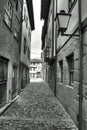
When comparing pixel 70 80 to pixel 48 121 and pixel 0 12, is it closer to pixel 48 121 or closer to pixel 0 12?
pixel 48 121

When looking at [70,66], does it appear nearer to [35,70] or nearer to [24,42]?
[24,42]

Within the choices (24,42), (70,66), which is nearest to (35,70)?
(24,42)

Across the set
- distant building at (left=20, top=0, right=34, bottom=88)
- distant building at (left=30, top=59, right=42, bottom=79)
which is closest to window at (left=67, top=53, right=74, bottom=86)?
distant building at (left=20, top=0, right=34, bottom=88)

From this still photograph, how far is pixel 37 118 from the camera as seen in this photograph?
3883 mm

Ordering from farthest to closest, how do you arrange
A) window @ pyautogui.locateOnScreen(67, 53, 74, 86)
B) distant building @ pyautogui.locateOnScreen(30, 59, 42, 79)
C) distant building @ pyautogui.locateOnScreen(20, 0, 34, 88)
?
distant building @ pyautogui.locateOnScreen(30, 59, 42, 79), distant building @ pyautogui.locateOnScreen(20, 0, 34, 88), window @ pyautogui.locateOnScreen(67, 53, 74, 86)

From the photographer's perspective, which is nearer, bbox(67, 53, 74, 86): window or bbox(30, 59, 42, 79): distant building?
bbox(67, 53, 74, 86): window

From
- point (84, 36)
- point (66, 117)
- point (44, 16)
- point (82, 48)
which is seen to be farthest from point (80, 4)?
point (44, 16)

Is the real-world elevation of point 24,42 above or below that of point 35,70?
above

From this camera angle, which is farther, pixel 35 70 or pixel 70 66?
pixel 35 70

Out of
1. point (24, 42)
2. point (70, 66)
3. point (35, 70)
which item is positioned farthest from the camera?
point (35, 70)

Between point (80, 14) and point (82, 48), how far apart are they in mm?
1096

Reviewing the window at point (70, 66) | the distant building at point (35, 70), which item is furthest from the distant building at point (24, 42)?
the distant building at point (35, 70)

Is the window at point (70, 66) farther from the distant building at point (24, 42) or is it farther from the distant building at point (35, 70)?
the distant building at point (35, 70)

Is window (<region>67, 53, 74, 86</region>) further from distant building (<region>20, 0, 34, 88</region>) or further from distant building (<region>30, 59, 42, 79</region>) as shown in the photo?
distant building (<region>30, 59, 42, 79</region>)
